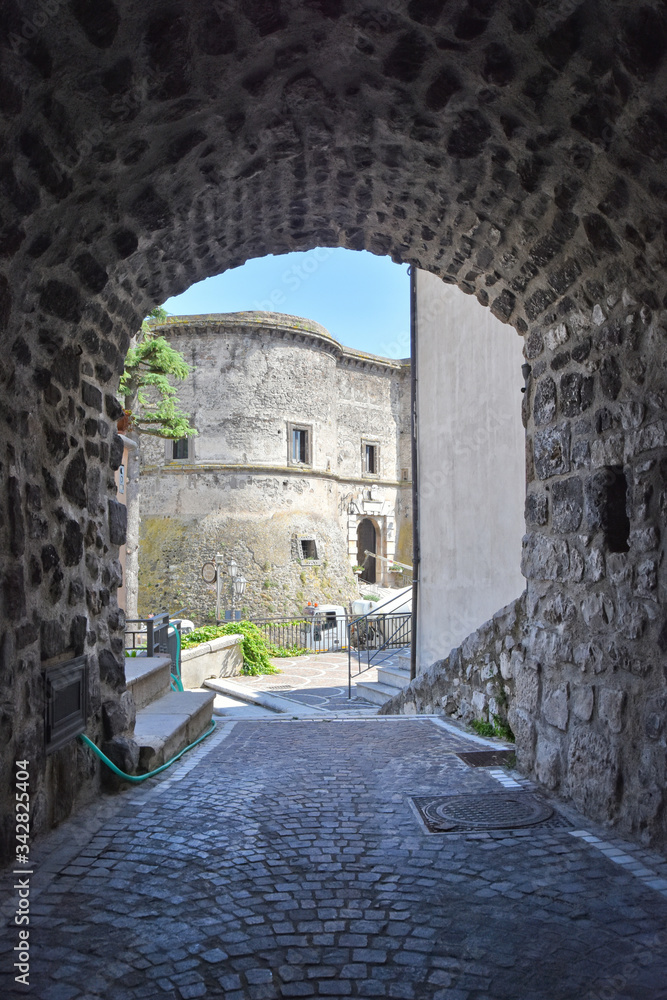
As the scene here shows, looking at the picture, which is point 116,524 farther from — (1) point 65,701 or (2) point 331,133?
(2) point 331,133

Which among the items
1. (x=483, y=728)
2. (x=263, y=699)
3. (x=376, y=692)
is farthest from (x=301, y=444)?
(x=483, y=728)

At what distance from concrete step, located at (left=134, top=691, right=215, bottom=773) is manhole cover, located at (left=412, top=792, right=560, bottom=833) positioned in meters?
1.67

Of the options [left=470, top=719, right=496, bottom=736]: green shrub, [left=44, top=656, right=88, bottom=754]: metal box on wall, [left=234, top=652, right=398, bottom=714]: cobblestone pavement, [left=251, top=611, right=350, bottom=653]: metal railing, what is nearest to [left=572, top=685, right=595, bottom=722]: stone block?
[left=470, top=719, right=496, bottom=736]: green shrub

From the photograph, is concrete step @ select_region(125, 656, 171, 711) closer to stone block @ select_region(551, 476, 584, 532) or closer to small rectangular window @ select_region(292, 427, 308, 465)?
stone block @ select_region(551, 476, 584, 532)

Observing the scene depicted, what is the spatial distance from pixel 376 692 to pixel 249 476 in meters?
14.6

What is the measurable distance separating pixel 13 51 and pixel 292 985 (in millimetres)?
3065

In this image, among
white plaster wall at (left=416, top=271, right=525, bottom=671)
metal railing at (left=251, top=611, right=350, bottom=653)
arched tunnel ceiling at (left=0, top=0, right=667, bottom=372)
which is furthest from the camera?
metal railing at (left=251, top=611, right=350, bottom=653)

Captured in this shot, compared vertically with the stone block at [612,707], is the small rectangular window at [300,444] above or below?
above

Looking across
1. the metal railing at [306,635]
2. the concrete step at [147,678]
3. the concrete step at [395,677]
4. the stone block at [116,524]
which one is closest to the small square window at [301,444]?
the metal railing at [306,635]

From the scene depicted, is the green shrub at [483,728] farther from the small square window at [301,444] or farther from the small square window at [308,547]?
the small square window at [301,444]

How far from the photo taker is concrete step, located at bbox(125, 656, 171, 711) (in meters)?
5.60

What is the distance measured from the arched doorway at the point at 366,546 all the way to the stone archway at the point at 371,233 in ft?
90.4

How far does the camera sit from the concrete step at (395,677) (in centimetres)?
1115

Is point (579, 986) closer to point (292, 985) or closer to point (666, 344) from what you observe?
point (292, 985)
